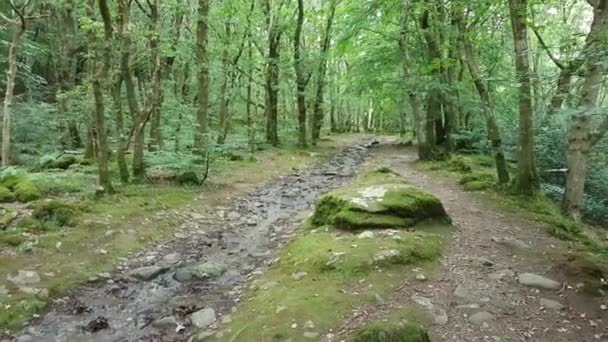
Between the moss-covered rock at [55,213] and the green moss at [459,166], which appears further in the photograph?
the green moss at [459,166]

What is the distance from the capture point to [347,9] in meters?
18.8

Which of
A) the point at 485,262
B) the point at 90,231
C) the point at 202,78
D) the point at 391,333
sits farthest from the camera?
the point at 202,78

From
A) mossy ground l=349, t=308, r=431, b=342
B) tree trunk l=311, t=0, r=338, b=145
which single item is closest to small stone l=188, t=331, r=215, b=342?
mossy ground l=349, t=308, r=431, b=342

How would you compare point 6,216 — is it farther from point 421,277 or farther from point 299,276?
point 421,277

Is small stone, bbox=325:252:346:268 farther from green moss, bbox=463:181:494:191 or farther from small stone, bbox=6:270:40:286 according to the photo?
green moss, bbox=463:181:494:191

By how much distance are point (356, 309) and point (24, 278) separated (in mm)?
4517

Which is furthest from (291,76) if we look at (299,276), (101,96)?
(299,276)

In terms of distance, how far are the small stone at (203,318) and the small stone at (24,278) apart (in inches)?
92.9

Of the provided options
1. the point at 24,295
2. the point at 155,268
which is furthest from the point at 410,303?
the point at 24,295

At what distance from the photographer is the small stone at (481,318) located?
4961 millimetres

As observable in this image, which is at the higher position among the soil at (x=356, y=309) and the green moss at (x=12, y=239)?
the green moss at (x=12, y=239)

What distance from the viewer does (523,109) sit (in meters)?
9.68

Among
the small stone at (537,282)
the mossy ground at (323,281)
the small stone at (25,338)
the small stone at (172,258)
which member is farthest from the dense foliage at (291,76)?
the small stone at (25,338)

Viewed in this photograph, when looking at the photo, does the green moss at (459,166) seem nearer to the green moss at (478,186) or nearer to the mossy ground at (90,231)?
the green moss at (478,186)
